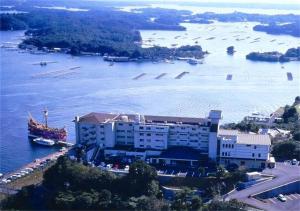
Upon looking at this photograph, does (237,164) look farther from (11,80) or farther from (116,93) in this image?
(11,80)

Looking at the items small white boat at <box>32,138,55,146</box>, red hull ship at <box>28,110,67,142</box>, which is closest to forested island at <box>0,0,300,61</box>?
red hull ship at <box>28,110,67,142</box>

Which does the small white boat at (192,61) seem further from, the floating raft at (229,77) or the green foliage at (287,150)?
the green foliage at (287,150)

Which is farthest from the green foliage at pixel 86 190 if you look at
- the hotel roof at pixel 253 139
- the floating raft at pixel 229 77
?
the floating raft at pixel 229 77

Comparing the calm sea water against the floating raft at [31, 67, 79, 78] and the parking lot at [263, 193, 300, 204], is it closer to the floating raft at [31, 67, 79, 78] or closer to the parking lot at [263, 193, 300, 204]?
the floating raft at [31, 67, 79, 78]

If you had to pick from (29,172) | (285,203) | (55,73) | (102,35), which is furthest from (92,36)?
(285,203)

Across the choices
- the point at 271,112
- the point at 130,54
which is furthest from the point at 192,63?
the point at 271,112

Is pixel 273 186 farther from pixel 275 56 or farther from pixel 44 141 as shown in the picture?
pixel 275 56
